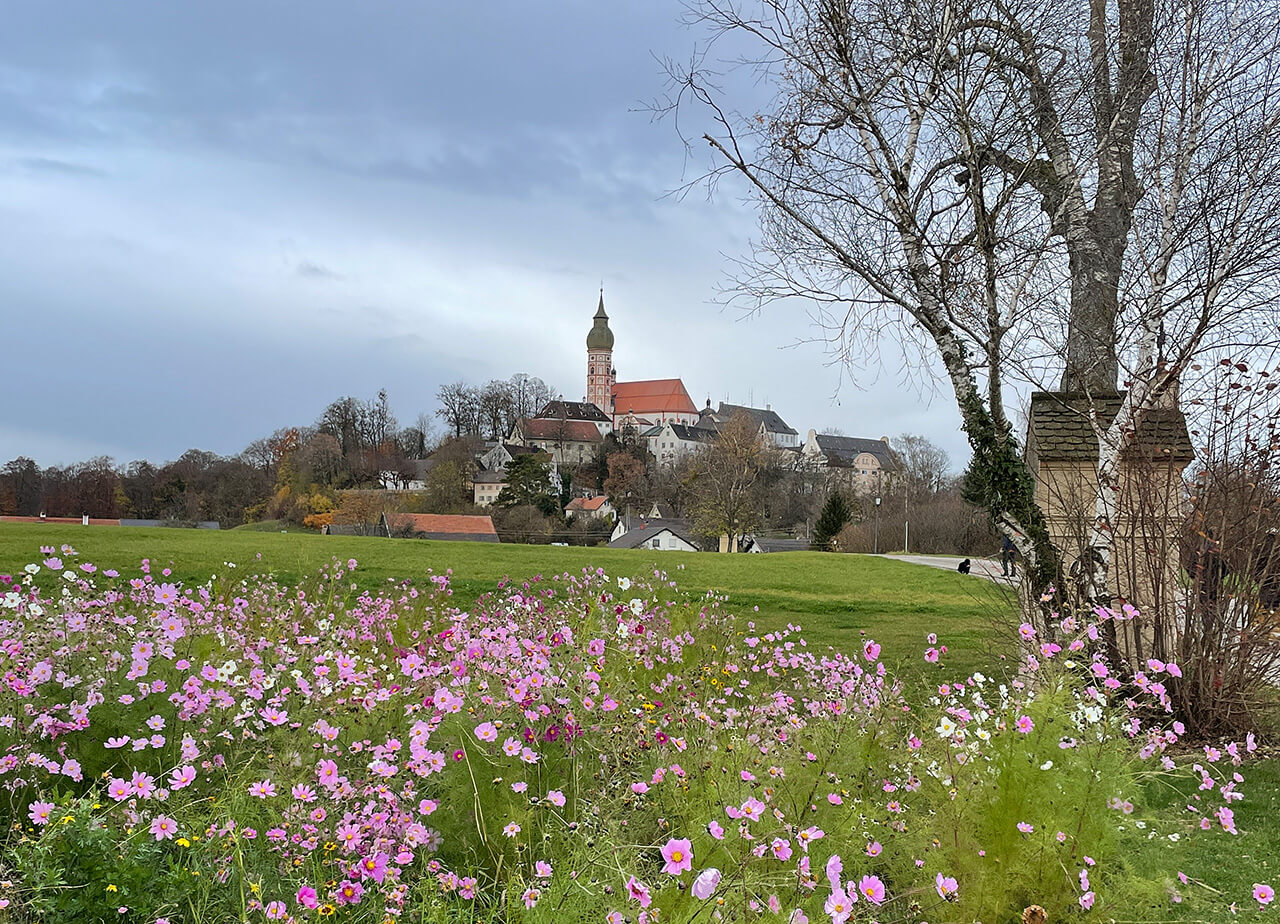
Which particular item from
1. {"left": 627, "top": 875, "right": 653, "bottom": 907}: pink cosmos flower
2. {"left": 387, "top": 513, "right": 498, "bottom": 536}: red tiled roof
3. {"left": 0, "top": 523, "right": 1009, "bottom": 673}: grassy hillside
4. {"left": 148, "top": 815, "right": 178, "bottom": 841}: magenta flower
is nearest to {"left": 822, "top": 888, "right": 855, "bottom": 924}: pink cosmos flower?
{"left": 627, "top": 875, "right": 653, "bottom": 907}: pink cosmos flower

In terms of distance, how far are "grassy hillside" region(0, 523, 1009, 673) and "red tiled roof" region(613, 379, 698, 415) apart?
318ft

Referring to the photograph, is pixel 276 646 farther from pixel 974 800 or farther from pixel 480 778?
pixel 974 800

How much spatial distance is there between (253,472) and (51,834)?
6129cm

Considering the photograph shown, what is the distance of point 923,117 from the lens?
7.34 m

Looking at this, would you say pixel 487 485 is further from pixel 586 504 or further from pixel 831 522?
pixel 831 522

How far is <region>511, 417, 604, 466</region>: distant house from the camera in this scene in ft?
281

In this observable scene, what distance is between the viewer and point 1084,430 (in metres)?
7.95

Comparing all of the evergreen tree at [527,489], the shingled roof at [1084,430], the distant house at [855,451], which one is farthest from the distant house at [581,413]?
the shingled roof at [1084,430]

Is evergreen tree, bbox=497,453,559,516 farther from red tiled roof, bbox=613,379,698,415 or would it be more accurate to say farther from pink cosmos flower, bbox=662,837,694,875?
red tiled roof, bbox=613,379,698,415

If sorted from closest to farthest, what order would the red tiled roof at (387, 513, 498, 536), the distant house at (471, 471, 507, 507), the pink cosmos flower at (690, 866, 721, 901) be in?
the pink cosmos flower at (690, 866, 721, 901) → the red tiled roof at (387, 513, 498, 536) → the distant house at (471, 471, 507, 507)

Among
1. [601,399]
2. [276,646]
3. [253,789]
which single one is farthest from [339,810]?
[601,399]

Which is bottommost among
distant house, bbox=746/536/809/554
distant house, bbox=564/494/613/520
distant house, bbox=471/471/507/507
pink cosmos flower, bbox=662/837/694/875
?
distant house, bbox=746/536/809/554

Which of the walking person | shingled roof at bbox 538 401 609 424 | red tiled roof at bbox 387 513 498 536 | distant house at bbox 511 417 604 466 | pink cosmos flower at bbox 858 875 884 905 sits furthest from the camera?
shingled roof at bbox 538 401 609 424

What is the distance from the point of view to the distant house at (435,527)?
45.4 meters
